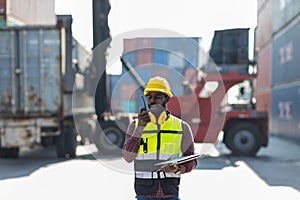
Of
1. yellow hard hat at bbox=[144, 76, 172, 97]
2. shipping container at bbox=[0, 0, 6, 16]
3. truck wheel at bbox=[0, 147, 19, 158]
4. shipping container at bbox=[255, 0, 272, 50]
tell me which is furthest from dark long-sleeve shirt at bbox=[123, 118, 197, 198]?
shipping container at bbox=[255, 0, 272, 50]

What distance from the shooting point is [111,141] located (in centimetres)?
873

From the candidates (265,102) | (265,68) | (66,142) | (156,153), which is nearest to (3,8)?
(66,142)

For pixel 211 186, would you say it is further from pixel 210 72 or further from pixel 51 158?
pixel 51 158

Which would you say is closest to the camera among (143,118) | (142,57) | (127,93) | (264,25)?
(143,118)

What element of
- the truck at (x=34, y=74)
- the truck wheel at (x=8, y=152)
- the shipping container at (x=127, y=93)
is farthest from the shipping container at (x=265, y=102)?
the truck wheel at (x=8, y=152)

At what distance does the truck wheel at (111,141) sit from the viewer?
28.5ft

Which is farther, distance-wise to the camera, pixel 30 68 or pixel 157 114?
pixel 30 68

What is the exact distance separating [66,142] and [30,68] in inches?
87.6

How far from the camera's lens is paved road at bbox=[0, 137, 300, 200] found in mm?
5332

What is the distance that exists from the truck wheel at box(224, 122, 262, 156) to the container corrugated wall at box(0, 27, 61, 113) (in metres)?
5.09

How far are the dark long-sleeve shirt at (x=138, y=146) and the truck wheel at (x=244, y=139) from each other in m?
7.05

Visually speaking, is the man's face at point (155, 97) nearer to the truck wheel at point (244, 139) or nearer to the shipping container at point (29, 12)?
the truck wheel at point (244, 139)

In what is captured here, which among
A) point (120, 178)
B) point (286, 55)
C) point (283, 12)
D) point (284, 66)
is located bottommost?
point (120, 178)

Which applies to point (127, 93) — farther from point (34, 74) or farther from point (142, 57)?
point (142, 57)
